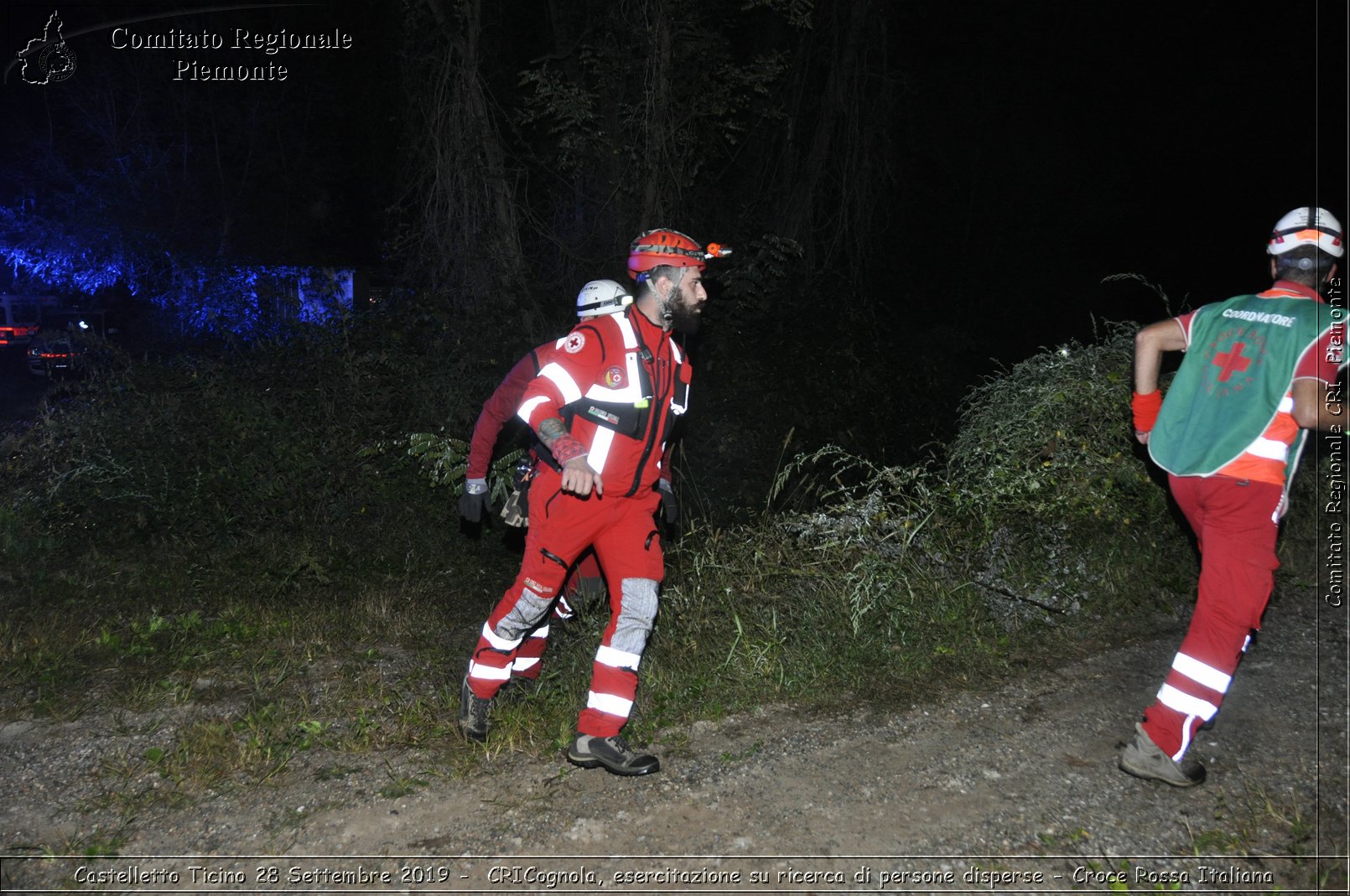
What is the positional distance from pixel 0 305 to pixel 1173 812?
106 ft

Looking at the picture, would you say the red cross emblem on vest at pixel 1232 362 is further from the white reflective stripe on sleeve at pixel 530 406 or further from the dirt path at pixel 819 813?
the white reflective stripe on sleeve at pixel 530 406

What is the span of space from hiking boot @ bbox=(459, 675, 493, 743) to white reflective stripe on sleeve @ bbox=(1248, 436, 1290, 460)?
3.08 metres

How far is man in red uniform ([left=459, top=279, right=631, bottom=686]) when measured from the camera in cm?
454

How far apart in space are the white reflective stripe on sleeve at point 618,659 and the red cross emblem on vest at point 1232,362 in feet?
8.00

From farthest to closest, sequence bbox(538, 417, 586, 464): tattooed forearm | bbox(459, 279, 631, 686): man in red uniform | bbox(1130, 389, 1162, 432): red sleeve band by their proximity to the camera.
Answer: bbox(459, 279, 631, 686): man in red uniform → bbox(1130, 389, 1162, 432): red sleeve band → bbox(538, 417, 586, 464): tattooed forearm

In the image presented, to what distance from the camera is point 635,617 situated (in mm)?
4160

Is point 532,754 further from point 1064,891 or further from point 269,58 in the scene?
point 269,58

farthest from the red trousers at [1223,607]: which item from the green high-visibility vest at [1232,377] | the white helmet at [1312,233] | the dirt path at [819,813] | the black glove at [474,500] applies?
the black glove at [474,500]

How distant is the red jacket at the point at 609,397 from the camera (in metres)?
4.09

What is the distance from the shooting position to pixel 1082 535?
18.8ft

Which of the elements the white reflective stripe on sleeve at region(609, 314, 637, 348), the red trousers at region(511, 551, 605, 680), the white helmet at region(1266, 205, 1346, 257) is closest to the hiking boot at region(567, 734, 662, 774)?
the red trousers at region(511, 551, 605, 680)

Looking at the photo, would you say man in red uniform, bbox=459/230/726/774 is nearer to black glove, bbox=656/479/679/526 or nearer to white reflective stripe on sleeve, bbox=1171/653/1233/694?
black glove, bbox=656/479/679/526

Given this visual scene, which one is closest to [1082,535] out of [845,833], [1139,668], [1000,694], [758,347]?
[1139,668]

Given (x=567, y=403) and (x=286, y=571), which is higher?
(x=567, y=403)
